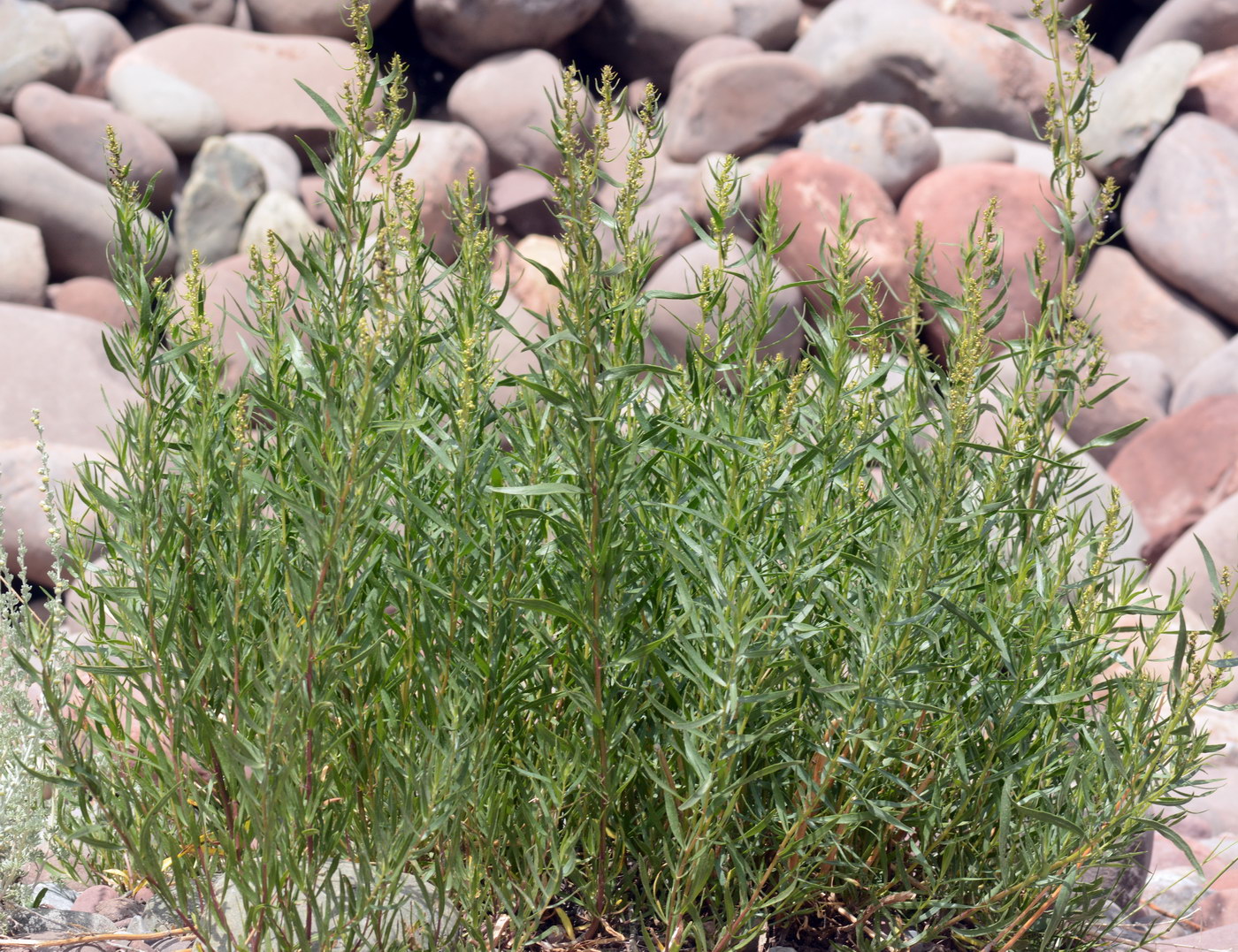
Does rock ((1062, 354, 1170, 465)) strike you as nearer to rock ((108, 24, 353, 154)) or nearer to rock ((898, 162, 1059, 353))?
rock ((898, 162, 1059, 353))

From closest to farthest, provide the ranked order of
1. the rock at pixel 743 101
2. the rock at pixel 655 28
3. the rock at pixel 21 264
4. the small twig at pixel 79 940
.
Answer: the small twig at pixel 79 940 → the rock at pixel 21 264 → the rock at pixel 743 101 → the rock at pixel 655 28

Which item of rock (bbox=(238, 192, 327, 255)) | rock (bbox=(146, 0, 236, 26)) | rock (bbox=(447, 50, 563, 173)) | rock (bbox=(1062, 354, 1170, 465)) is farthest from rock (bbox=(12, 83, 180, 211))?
rock (bbox=(1062, 354, 1170, 465))

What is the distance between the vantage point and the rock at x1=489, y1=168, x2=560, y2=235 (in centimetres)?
735

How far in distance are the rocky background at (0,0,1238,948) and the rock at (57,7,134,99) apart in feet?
0.05

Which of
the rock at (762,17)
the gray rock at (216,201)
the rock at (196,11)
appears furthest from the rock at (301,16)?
the rock at (762,17)

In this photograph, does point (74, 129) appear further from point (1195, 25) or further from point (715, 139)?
point (1195, 25)

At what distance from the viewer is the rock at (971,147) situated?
24.9ft

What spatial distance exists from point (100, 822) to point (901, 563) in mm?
1113

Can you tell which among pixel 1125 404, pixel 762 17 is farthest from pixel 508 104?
pixel 1125 404

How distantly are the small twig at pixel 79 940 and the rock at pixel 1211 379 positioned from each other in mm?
6168

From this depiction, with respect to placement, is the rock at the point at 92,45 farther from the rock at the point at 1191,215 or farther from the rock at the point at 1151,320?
the rock at the point at 1191,215

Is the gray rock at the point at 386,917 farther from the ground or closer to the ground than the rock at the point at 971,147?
farther from the ground

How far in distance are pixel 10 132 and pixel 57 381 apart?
2.44 meters

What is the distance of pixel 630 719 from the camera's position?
1.31 meters
